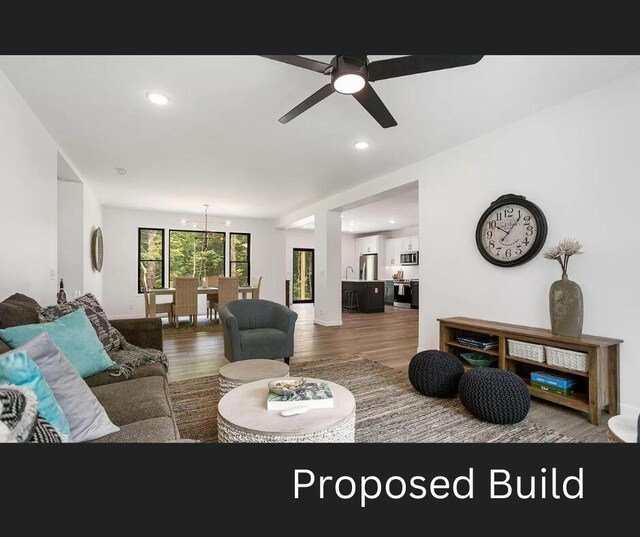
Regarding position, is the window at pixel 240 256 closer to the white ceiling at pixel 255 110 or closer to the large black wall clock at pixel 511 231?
the white ceiling at pixel 255 110

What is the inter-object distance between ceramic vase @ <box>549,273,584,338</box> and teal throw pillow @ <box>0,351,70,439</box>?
309 cm

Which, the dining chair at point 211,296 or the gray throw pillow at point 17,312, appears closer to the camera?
the gray throw pillow at point 17,312

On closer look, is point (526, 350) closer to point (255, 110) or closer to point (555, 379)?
point (555, 379)

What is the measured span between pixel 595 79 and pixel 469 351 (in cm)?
255

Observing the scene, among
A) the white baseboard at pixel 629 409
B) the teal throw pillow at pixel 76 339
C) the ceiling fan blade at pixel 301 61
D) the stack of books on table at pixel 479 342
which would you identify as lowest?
the white baseboard at pixel 629 409

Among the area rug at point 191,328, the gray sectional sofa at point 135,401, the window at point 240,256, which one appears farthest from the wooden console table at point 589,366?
the window at point 240,256

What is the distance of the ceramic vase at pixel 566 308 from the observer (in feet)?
7.99

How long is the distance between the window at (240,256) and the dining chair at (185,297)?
246cm

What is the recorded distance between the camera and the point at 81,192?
4938 mm

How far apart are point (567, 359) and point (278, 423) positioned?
229cm

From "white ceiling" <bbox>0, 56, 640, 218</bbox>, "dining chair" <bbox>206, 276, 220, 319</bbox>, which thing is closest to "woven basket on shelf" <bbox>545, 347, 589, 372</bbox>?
"white ceiling" <bbox>0, 56, 640, 218</bbox>

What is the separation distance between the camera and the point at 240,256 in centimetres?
886

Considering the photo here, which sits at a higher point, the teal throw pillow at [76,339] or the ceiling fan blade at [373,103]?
the ceiling fan blade at [373,103]

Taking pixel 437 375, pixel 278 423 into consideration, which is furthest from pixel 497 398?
pixel 278 423
